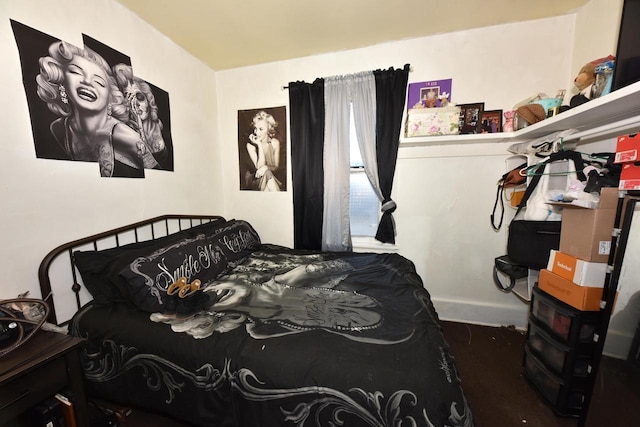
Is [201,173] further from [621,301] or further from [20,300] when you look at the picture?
[621,301]

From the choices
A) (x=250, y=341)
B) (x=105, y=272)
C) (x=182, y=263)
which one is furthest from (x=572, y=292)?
(x=105, y=272)

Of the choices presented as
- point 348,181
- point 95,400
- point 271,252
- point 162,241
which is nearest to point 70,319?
point 95,400

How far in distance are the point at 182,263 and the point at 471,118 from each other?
2499 millimetres

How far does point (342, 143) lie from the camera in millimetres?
2326

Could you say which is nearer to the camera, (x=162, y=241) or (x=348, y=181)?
(x=162, y=241)

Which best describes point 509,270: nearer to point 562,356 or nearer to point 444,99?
point 562,356

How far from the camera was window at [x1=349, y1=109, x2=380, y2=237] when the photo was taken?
2445 mm

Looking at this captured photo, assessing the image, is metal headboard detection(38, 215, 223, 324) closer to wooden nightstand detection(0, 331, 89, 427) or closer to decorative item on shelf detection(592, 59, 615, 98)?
wooden nightstand detection(0, 331, 89, 427)

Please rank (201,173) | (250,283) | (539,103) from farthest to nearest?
(201,173)
(539,103)
(250,283)

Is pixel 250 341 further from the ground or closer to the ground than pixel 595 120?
closer to the ground

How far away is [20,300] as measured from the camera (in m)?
1.00

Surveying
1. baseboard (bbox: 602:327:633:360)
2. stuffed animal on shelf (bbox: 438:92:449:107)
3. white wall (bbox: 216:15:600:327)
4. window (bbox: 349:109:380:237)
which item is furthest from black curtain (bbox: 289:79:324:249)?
baseboard (bbox: 602:327:633:360)

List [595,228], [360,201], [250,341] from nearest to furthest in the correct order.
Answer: [250,341] → [595,228] → [360,201]

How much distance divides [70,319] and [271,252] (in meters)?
1.37
